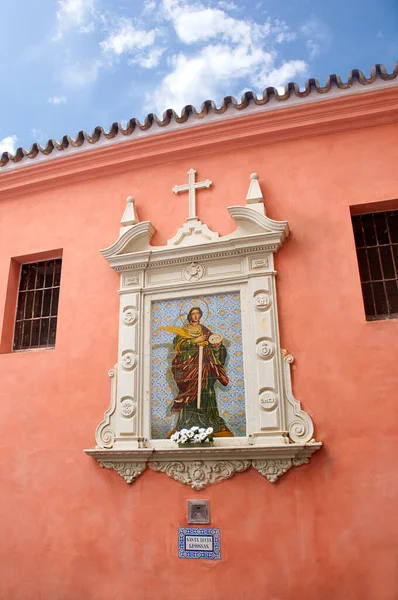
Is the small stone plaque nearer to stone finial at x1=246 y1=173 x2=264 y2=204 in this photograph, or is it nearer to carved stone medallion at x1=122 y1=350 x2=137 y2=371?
carved stone medallion at x1=122 y1=350 x2=137 y2=371

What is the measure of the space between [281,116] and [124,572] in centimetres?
495

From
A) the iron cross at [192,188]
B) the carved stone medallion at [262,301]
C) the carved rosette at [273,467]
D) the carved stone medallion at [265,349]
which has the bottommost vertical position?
the carved rosette at [273,467]

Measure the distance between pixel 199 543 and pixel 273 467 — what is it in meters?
0.99

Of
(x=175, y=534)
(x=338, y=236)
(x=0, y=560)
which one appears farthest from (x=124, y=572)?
(x=338, y=236)

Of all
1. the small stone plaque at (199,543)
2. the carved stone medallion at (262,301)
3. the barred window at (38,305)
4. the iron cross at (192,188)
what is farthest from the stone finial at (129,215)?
the small stone plaque at (199,543)

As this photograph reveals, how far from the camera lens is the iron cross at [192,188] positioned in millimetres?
5746

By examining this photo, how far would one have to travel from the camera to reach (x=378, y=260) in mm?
5164

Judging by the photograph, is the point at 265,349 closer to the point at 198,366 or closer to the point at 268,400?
the point at 268,400

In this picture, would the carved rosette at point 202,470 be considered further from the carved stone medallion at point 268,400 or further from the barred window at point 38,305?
the barred window at point 38,305

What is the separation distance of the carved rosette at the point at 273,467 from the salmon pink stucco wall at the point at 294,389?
95 millimetres

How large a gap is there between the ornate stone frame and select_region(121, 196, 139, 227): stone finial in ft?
0.04

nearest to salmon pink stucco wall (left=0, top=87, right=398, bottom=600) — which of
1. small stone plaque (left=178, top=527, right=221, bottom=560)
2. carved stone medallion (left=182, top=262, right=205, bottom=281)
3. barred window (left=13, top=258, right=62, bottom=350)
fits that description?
small stone plaque (left=178, top=527, right=221, bottom=560)

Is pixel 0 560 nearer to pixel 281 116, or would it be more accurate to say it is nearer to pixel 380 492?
pixel 380 492

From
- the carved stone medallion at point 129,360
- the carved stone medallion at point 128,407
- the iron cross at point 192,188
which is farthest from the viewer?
the iron cross at point 192,188
